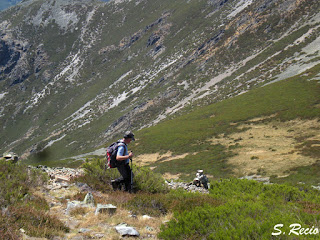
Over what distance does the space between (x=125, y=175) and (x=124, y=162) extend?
2.07ft

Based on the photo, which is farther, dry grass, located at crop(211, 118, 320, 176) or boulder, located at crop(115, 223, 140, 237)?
dry grass, located at crop(211, 118, 320, 176)

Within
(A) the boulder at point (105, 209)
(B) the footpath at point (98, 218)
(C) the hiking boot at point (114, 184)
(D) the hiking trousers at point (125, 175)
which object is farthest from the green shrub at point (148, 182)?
(A) the boulder at point (105, 209)

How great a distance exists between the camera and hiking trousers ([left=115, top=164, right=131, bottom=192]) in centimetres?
948

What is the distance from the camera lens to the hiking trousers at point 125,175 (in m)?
9.48

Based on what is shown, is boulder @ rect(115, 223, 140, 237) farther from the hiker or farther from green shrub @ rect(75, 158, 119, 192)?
green shrub @ rect(75, 158, 119, 192)

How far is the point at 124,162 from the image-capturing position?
30.8 ft

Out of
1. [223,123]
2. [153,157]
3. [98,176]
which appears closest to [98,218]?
[98,176]

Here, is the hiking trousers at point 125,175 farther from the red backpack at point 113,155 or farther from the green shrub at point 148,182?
the green shrub at point 148,182

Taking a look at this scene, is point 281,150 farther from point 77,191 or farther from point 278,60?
point 278,60

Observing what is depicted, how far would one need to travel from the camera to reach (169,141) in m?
64.0

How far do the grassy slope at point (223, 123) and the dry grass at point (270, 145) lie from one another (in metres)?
1.86

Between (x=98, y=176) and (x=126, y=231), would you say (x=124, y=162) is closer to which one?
(x=98, y=176)

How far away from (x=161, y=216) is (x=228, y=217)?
8.38 feet

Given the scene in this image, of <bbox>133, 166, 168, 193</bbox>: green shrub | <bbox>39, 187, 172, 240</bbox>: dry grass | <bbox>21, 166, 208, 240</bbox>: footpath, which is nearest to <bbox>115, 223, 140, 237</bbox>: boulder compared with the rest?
<bbox>21, 166, 208, 240</bbox>: footpath
